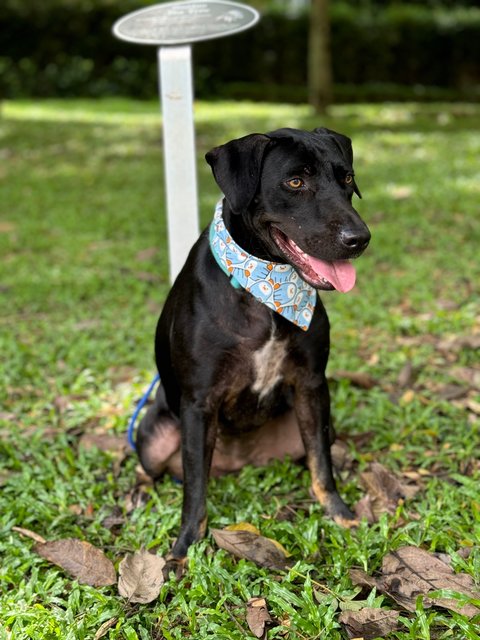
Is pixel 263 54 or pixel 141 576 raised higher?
pixel 141 576

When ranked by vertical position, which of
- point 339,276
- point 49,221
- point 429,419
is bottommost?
point 49,221

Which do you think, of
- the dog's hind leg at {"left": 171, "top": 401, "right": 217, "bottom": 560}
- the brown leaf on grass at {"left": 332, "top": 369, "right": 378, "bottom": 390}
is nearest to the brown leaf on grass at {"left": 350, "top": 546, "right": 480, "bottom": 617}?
the dog's hind leg at {"left": 171, "top": 401, "right": 217, "bottom": 560}

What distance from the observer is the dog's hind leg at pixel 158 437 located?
351 centimetres

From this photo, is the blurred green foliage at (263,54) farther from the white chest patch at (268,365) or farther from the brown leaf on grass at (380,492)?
the white chest patch at (268,365)

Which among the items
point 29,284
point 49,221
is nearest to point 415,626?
point 29,284

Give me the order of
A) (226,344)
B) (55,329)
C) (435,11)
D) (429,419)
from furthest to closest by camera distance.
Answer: (435,11) < (55,329) < (429,419) < (226,344)

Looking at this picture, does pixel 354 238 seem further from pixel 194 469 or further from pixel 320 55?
pixel 320 55

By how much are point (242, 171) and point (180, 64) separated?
1353 mm

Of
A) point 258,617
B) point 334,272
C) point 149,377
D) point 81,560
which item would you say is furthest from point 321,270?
point 149,377

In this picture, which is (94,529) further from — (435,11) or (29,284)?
(435,11)

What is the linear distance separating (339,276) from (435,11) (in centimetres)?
2142

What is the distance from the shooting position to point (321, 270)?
2.83 metres

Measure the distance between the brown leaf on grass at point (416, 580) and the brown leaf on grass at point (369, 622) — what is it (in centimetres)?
10

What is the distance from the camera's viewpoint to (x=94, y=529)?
10.9 feet
